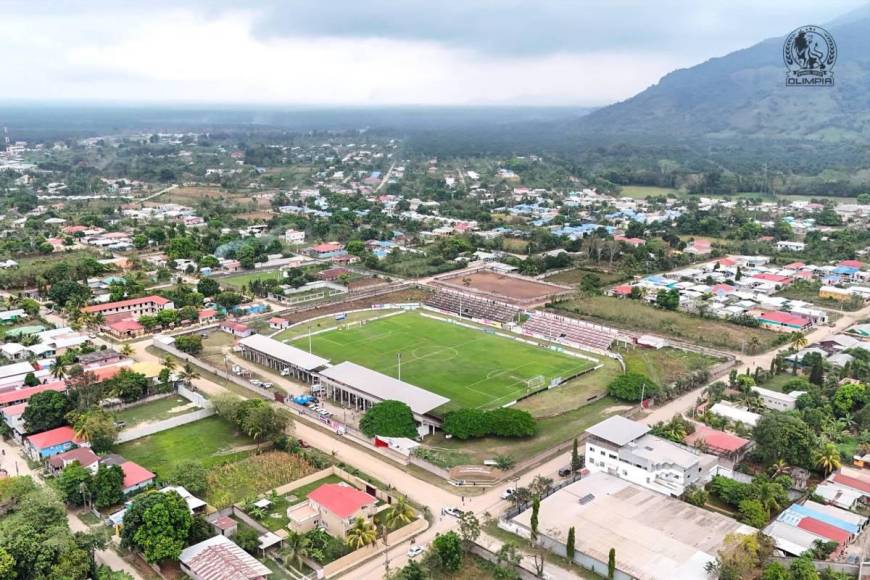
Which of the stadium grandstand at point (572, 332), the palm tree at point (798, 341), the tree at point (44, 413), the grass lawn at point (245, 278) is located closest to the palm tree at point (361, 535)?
the tree at point (44, 413)

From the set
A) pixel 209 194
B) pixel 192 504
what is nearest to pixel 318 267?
pixel 192 504

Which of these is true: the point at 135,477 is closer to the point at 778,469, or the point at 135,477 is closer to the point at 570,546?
the point at 570,546

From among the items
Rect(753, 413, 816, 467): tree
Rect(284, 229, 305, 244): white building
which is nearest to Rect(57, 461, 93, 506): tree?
Rect(753, 413, 816, 467): tree

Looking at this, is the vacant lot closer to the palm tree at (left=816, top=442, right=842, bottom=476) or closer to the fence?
the palm tree at (left=816, top=442, right=842, bottom=476)

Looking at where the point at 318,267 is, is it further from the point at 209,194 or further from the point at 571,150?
the point at 571,150

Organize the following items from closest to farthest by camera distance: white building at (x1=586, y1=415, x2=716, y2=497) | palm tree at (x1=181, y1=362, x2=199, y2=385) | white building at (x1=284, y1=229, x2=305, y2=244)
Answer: white building at (x1=586, y1=415, x2=716, y2=497) < palm tree at (x1=181, y1=362, x2=199, y2=385) < white building at (x1=284, y1=229, x2=305, y2=244)
